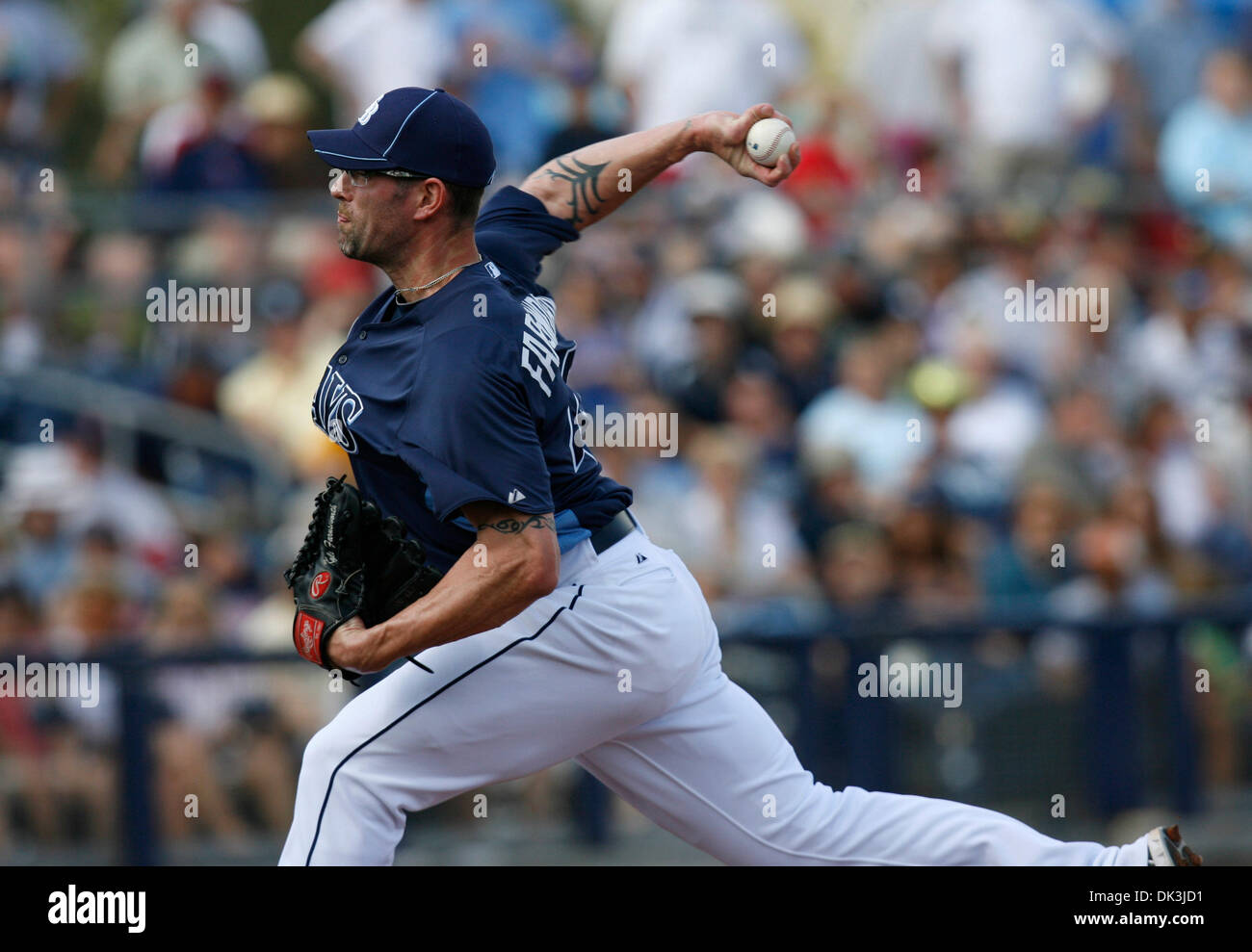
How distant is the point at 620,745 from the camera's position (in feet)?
14.0

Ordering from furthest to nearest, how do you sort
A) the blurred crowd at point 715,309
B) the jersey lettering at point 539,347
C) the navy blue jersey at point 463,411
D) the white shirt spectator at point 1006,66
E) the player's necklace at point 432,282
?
the white shirt spectator at point 1006,66, the blurred crowd at point 715,309, the player's necklace at point 432,282, the jersey lettering at point 539,347, the navy blue jersey at point 463,411

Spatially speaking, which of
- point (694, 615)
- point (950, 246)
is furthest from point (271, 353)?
point (694, 615)

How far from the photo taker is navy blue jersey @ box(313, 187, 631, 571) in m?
3.81

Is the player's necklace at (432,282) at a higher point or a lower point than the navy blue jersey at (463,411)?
higher

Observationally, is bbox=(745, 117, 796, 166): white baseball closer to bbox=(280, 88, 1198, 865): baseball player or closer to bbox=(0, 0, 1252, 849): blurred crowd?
bbox=(280, 88, 1198, 865): baseball player

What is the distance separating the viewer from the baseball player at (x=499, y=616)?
3.86m

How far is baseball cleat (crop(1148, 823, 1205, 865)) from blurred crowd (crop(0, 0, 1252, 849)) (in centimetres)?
371

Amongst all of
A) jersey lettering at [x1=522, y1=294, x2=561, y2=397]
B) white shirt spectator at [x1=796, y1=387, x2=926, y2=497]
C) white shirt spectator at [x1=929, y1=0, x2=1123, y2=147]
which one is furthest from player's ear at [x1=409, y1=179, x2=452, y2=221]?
white shirt spectator at [x1=929, y1=0, x2=1123, y2=147]

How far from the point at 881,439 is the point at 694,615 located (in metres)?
4.83

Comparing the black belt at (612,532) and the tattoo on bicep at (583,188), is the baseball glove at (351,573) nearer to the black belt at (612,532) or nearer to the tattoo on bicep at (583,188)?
the black belt at (612,532)

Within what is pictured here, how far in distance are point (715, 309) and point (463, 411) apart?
17.8ft

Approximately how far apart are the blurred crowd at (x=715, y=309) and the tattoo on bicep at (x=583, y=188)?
→ 342 centimetres

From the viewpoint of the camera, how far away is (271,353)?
9047 millimetres

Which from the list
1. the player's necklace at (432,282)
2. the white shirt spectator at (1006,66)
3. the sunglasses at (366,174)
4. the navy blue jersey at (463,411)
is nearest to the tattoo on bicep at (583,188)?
the navy blue jersey at (463,411)
